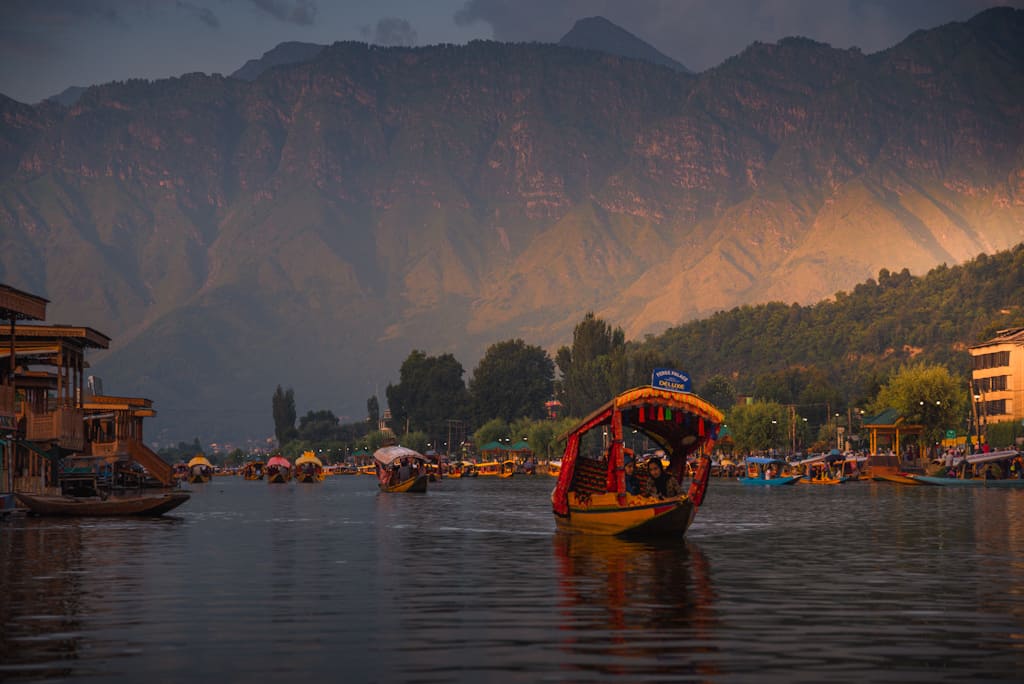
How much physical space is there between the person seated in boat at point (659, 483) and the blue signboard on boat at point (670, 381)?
2603mm

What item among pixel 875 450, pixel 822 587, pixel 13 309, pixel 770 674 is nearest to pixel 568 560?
pixel 822 587

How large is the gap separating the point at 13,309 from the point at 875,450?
131985 millimetres

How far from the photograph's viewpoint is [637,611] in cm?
2703

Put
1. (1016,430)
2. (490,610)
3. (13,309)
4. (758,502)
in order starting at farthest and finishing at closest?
(1016,430)
(758,502)
(13,309)
(490,610)

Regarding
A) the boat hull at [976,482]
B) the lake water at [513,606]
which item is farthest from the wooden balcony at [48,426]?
the boat hull at [976,482]

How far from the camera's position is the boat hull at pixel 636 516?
46094 millimetres

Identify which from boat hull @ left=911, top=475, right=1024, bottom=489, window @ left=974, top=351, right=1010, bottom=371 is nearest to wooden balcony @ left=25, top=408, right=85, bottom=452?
boat hull @ left=911, top=475, right=1024, bottom=489

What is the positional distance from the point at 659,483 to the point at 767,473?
12314 cm

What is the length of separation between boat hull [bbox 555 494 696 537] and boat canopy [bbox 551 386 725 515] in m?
0.73

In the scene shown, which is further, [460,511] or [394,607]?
[460,511]

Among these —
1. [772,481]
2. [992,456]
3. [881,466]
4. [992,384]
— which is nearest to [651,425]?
[992,456]

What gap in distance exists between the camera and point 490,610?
→ 1083 inches

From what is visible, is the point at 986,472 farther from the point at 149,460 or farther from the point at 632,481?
the point at 632,481

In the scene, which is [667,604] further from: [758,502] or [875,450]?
[875,450]
